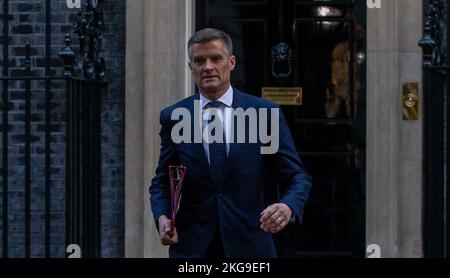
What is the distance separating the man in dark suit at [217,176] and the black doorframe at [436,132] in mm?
1874

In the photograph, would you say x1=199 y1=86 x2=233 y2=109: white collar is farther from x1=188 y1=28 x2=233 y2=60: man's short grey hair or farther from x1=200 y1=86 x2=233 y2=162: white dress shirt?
x1=188 y1=28 x2=233 y2=60: man's short grey hair

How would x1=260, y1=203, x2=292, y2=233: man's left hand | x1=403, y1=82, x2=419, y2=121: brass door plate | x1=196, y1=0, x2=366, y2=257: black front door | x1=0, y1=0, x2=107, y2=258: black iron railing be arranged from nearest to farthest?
1. x1=260, y1=203, x2=292, y2=233: man's left hand
2. x1=0, y1=0, x2=107, y2=258: black iron railing
3. x1=403, y1=82, x2=419, y2=121: brass door plate
4. x1=196, y1=0, x2=366, y2=257: black front door

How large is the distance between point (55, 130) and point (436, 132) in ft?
9.02

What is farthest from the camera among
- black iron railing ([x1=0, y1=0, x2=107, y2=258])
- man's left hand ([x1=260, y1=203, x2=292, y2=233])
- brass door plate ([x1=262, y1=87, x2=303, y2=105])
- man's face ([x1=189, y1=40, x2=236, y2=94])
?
brass door plate ([x1=262, y1=87, x2=303, y2=105])

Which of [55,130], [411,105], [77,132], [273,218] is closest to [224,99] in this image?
[273,218]

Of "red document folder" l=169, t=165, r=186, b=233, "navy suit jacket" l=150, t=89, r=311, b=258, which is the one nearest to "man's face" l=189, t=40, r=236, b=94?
"navy suit jacket" l=150, t=89, r=311, b=258

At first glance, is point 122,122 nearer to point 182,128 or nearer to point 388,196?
point 388,196

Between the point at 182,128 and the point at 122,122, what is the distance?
8.59 feet

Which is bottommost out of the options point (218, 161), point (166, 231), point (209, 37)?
point (166, 231)

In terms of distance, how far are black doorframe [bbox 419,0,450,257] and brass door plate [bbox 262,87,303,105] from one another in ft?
3.52

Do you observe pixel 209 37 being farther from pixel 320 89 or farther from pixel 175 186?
pixel 320 89

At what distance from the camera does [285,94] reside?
25.3ft

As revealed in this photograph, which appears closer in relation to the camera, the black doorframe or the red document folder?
the red document folder

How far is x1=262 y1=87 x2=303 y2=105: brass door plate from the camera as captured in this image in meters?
7.68
